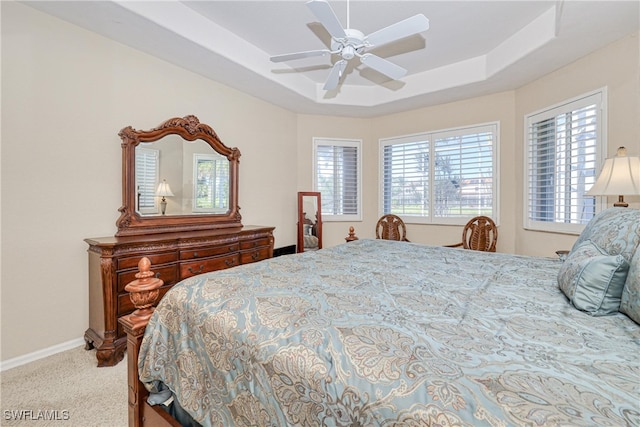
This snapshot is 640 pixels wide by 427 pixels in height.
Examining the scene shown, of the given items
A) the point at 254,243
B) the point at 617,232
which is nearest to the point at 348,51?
the point at 617,232

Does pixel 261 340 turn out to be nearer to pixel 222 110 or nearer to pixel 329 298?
pixel 329 298

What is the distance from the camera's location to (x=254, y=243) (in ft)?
11.1

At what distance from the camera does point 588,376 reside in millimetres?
659

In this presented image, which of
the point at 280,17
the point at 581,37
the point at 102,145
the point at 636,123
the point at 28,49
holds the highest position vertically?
the point at 280,17

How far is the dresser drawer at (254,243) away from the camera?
A: 324cm

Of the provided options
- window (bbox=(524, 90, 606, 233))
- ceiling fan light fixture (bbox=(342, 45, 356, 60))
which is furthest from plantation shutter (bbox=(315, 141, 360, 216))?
ceiling fan light fixture (bbox=(342, 45, 356, 60))

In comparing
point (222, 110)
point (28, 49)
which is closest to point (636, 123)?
point (222, 110)

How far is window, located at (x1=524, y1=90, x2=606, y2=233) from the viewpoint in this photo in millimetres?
2803

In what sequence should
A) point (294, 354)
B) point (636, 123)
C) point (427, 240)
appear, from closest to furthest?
point (294, 354) < point (636, 123) < point (427, 240)

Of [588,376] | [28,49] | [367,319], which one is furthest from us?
[28,49]

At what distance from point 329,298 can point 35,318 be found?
2.55m

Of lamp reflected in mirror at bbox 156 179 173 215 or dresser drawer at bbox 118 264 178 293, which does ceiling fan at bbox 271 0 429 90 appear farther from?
dresser drawer at bbox 118 264 178 293

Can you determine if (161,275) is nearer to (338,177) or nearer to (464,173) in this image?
(338,177)

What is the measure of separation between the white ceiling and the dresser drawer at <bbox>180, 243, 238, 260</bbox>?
1954 millimetres
